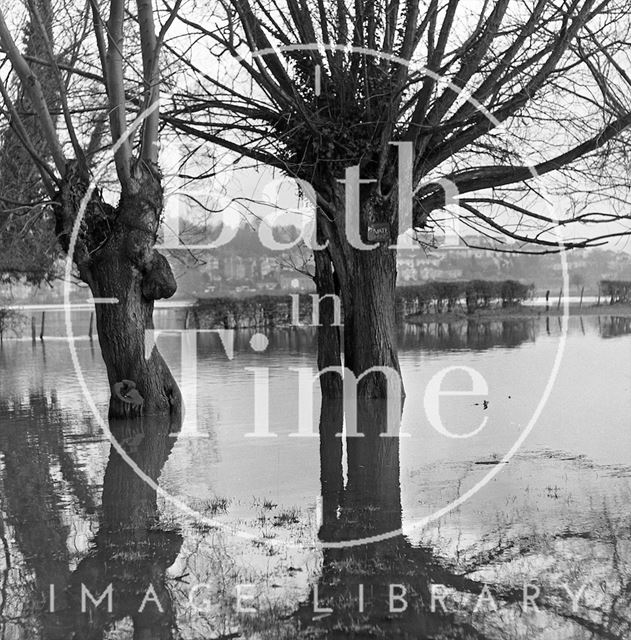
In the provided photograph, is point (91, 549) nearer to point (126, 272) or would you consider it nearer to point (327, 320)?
point (126, 272)

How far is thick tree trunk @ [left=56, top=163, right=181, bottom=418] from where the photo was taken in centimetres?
1143

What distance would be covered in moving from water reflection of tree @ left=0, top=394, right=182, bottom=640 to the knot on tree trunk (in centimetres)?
241

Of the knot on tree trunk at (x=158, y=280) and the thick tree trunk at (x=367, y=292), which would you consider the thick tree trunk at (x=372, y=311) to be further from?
the knot on tree trunk at (x=158, y=280)

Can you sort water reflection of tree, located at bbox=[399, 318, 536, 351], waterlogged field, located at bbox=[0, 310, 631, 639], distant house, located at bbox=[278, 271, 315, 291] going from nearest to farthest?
waterlogged field, located at bbox=[0, 310, 631, 639] < water reflection of tree, located at bbox=[399, 318, 536, 351] < distant house, located at bbox=[278, 271, 315, 291]

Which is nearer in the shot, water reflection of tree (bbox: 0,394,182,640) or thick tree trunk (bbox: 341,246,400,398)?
water reflection of tree (bbox: 0,394,182,640)

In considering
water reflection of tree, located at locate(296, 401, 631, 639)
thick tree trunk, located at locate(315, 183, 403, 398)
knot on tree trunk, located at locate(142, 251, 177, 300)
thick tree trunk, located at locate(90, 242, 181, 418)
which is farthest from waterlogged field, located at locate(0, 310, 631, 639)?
knot on tree trunk, located at locate(142, 251, 177, 300)

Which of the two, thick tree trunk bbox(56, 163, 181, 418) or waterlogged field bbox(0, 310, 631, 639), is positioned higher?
thick tree trunk bbox(56, 163, 181, 418)

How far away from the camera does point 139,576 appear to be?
16.5 ft

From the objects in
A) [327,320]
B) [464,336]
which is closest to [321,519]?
[327,320]

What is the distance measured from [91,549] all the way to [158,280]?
641 centimetres

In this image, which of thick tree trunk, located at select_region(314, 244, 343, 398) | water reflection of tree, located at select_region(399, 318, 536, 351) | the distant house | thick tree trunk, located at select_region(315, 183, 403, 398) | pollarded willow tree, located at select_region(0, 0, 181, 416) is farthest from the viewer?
the distant house

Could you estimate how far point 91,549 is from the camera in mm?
5652

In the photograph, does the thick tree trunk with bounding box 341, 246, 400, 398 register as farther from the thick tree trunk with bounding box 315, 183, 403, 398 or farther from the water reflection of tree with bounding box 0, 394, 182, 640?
the water reflection of tree with bounding box 0, 394, 182, 640

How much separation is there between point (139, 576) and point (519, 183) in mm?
10118
